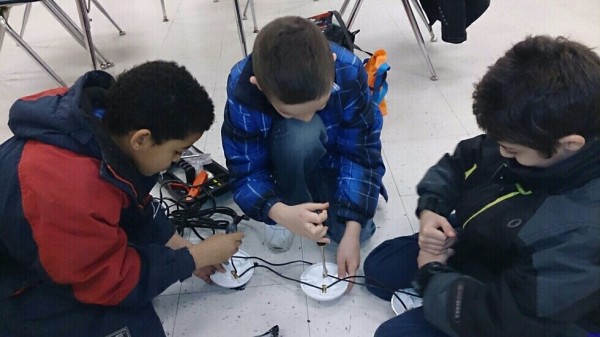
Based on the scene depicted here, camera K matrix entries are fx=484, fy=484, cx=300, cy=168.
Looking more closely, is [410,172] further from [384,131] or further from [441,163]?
[441,163]

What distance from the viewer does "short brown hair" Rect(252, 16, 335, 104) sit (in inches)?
33.6

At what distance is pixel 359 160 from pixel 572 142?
21.2 inches

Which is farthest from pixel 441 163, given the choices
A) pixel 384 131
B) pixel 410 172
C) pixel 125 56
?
pixel 125 56

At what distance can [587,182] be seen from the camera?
734 millimetres

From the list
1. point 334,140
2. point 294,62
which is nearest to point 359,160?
point 334,140

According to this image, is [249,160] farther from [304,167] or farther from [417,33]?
[417,33]

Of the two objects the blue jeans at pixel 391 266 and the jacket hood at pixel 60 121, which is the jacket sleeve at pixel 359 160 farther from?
the jacket hood at pixel 60 121

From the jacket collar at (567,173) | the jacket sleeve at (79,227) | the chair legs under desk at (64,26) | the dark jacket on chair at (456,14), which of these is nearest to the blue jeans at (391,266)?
the jacket collar at (567,173)

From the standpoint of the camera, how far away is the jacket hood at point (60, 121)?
31.1 inches

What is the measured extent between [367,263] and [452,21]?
1.14 meters

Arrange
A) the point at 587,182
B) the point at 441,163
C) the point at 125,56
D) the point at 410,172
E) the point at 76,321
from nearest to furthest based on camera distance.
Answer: the point at 587,182
the point at 76,321
the point at 441,163
the point at 410,172
the point at 125,56

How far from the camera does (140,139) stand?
2.66 feet

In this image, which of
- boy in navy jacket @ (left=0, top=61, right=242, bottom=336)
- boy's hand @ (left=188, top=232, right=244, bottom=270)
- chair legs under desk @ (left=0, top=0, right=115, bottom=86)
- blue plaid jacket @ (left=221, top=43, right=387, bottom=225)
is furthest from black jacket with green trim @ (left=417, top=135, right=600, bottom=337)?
chair legs under desk @ (left=0, top=0, right=115, bottom=86)

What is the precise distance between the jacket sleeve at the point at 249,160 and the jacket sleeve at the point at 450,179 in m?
0.35
